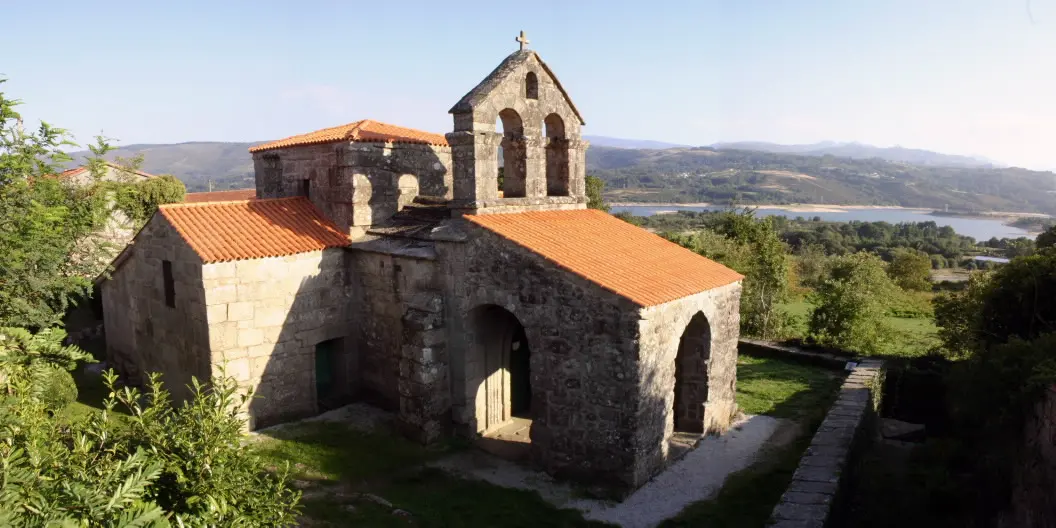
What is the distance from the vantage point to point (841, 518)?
9125 millimetres

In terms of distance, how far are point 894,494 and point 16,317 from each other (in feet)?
55.5

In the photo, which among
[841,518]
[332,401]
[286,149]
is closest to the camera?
[841,518]

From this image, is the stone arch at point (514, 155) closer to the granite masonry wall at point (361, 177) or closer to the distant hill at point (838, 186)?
the granite masonry wall at point (361, 177)

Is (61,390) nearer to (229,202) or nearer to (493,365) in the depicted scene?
(229,202)

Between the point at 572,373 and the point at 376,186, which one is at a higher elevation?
the point at 376,186

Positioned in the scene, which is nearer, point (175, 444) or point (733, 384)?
point (175, 444)

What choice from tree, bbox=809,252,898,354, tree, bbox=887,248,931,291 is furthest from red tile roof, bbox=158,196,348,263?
tree, bbox=887,248,931,291

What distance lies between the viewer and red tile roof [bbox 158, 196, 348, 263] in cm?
1189

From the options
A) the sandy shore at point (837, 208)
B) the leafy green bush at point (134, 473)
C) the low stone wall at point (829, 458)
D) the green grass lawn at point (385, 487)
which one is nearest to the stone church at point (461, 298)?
the green grass lawn at point (385, 487)

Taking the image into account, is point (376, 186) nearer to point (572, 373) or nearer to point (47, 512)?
point (572, 373)

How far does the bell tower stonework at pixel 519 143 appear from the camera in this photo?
12172mm

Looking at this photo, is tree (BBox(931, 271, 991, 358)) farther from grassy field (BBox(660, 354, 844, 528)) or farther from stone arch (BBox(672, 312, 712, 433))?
stone arch (BBox(672, 312, 712, 433))

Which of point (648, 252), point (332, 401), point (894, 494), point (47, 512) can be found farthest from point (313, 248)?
point (894, 494)

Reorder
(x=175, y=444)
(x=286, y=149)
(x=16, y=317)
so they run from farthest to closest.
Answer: (x=286, y=149)
(x=16, y=317)
(x=175, y=444)
